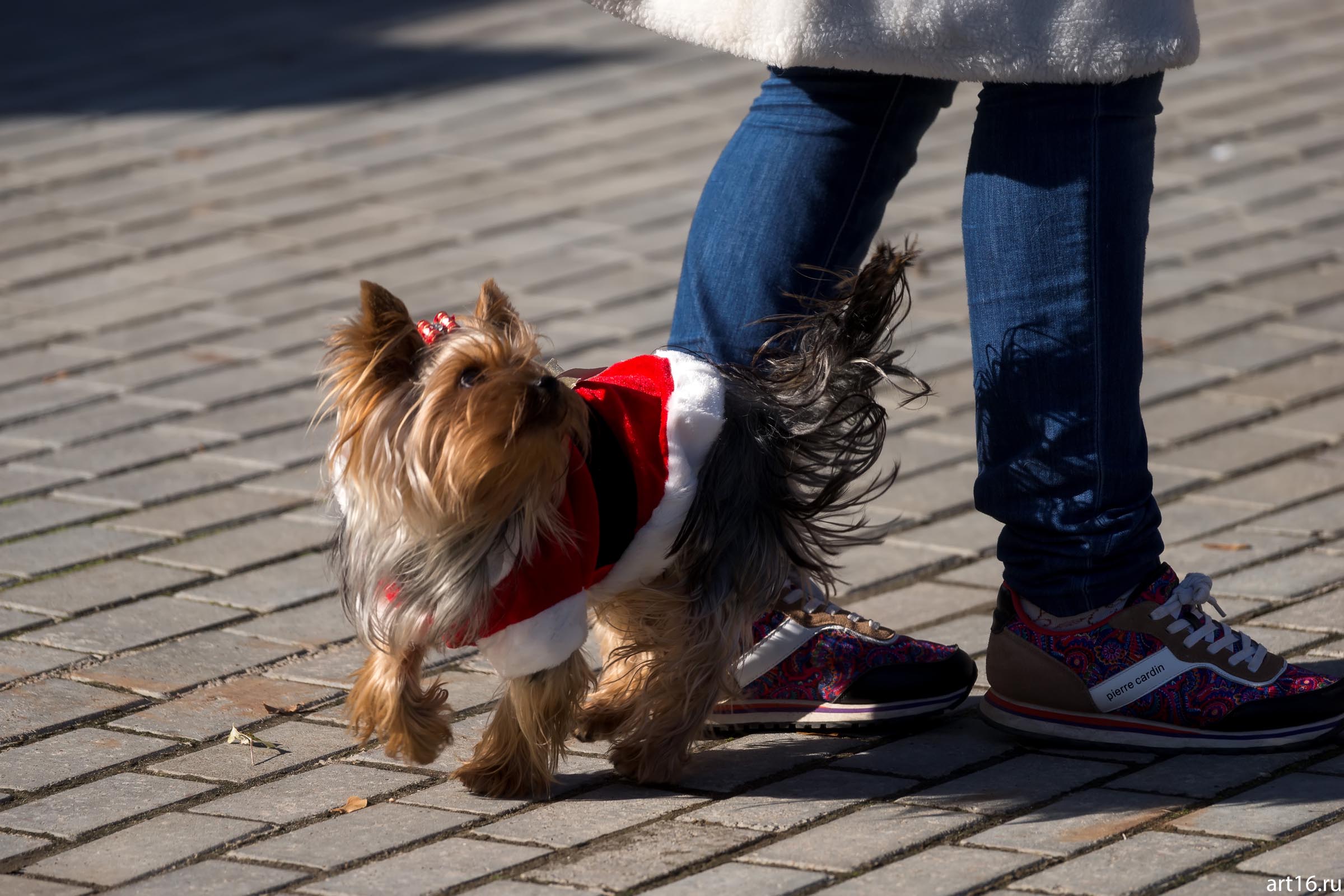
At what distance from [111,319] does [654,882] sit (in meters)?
3.82

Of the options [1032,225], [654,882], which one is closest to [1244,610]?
[1032,225]

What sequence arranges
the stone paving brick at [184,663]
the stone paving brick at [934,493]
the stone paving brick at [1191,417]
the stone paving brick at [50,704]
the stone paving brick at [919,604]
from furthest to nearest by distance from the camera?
the stone paving brick at [1191,417], the stone paving brick at [934,493], the stone paving brick at [919,604], the stone paving brick at [184,663], the stone paving brick at [50,704]

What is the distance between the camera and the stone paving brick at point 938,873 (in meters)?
2.55

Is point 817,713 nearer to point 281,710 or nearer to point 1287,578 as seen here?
point 281,710

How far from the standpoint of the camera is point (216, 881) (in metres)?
2.61

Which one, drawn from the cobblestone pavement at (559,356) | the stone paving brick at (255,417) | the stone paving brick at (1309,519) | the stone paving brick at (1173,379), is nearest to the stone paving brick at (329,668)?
the cobblestone pavement at (559,356)

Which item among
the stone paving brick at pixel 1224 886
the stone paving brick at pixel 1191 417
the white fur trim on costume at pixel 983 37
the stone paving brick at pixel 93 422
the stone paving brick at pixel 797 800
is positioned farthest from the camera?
the stone paving brick at pixel 93 422

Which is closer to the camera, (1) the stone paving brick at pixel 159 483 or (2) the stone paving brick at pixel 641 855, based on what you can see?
(2) the stone paving brick at pixel 641 855

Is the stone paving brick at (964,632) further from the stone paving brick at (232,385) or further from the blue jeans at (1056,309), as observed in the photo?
the stone paving brick at (232,385)

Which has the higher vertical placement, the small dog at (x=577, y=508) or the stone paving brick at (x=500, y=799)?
the small dog at (x=577, y=508)

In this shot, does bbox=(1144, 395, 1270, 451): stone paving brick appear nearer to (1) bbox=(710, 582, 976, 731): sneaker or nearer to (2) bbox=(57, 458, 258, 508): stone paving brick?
(1) bbox=(710, 582, 976, 731): sneaker

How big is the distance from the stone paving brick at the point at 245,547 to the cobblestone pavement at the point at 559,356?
0.4 inches

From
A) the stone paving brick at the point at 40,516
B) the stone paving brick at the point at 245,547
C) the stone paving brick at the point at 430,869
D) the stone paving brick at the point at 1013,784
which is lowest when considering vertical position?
the stone paving brick at the point at 430,869

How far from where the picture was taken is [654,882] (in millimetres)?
2592
